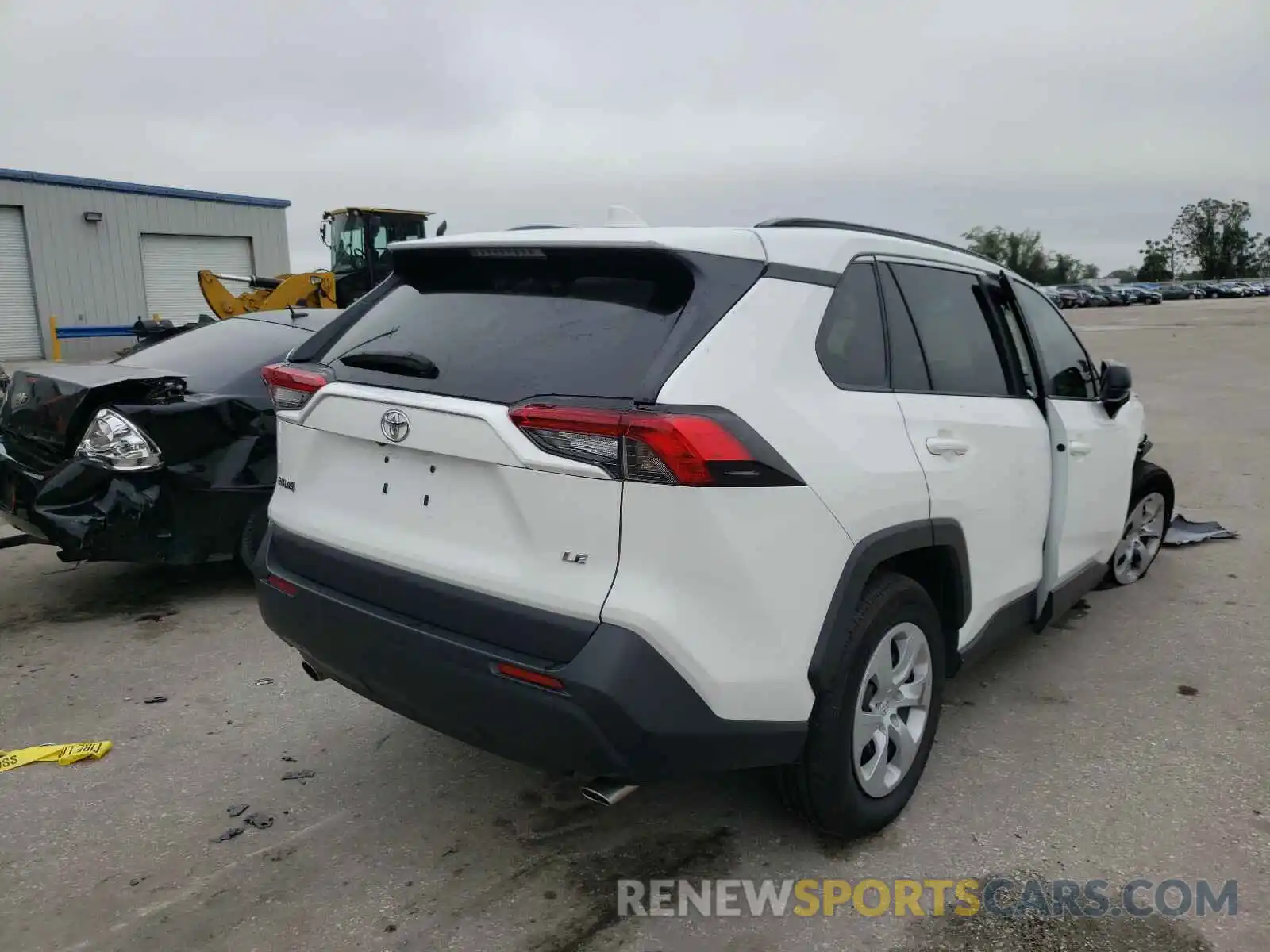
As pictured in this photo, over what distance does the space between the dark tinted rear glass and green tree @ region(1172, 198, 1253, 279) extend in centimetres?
12798

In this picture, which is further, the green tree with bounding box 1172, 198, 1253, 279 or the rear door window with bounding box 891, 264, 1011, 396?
the green tree with bounding box 1172, 198, 1253, 279

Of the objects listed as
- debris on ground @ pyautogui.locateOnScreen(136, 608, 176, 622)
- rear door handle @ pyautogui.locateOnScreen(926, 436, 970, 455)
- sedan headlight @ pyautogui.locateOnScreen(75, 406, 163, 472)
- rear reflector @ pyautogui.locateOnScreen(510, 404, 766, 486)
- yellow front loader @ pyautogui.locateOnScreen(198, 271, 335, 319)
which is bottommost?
debris on ground @ pyautogui.locateOnScreen(136, 608, 176, 622)

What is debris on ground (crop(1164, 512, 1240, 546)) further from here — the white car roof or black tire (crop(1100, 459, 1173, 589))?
the white car roof

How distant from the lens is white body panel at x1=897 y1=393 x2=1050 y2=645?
302 centimetres

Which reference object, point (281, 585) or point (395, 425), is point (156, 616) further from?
point (395, 425)

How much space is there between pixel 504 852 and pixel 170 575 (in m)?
3.70

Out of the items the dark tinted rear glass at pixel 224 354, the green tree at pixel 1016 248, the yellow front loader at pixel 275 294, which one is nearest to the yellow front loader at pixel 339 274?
the yellow front loader at pixel 275 294

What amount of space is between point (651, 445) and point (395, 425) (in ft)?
2.64

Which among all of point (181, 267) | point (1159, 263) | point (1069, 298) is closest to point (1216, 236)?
point (1159, 263)

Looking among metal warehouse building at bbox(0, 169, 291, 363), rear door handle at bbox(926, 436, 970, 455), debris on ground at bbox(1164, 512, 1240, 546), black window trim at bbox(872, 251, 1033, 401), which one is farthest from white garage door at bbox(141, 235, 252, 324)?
rear door handle at bbox(926, 436, 970, 455)

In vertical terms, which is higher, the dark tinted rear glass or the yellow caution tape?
the dark tinted rear glass

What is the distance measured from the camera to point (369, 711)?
3867mm

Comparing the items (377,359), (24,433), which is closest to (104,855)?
(377,359)

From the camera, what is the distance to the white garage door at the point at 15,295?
2328cm
